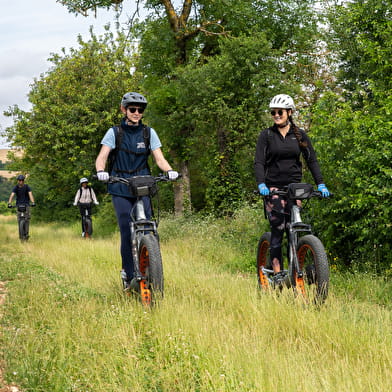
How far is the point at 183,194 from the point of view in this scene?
20.6 m

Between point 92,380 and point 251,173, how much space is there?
19695 millimetres

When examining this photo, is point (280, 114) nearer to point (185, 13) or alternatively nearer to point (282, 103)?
point (282, 103)

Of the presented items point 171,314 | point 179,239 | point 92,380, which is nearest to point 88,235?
point 179,239

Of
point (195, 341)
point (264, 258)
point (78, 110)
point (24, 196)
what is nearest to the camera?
point (195, 341)

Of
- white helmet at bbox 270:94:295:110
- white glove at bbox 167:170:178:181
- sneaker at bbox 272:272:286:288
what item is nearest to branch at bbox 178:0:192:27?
white helmet at bbox 270:94:295:110

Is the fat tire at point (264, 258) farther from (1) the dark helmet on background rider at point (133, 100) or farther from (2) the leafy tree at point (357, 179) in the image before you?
(1) the dark helmet on background rider at point (133, 100)

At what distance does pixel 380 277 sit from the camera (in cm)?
680

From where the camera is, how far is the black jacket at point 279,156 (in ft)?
19.0

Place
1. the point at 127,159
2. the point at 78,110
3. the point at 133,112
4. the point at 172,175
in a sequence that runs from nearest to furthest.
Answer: the point at 172,175 < the point at 133,112 < the point at 127,159 < the point at 78,110

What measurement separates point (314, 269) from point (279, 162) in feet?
4.61

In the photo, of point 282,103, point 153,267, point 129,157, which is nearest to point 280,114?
point 282,103

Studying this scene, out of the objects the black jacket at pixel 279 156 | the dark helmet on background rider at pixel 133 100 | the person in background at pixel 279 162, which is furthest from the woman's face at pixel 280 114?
the dark helmet on background rider at pixel 133 100

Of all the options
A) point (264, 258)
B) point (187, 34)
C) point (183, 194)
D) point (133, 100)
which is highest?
point (187, 34)

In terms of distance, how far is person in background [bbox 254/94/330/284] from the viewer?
227 inches
